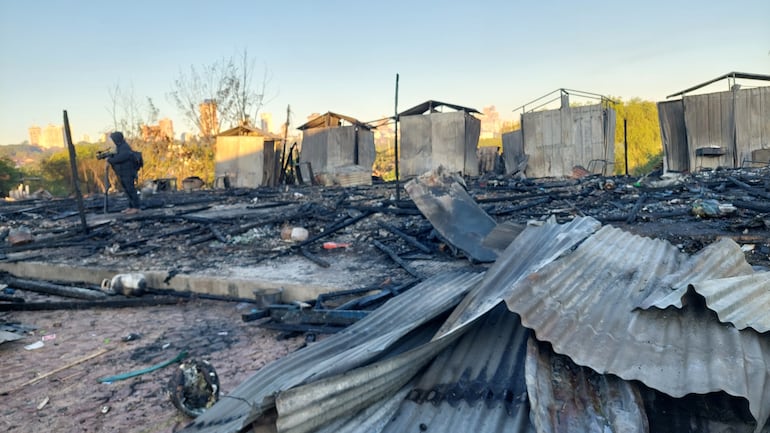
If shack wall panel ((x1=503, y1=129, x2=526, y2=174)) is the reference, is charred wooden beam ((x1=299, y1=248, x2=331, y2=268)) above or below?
below

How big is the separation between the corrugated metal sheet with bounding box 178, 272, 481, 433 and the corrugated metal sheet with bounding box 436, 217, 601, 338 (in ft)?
0.44

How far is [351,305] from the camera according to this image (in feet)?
12.8

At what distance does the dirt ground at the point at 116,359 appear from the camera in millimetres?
2666

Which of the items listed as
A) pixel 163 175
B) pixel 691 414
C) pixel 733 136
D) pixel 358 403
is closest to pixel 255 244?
pixel 358 403

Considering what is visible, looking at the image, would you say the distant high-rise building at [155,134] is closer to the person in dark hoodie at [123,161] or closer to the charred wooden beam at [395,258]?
the person in dark hoodie at [123,161]

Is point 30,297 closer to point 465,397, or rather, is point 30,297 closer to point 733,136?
point 465,397

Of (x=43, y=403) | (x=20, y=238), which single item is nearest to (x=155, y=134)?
(x=20, y=238)

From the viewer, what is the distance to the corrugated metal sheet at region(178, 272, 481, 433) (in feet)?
6.05

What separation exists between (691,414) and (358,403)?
1.18 meters

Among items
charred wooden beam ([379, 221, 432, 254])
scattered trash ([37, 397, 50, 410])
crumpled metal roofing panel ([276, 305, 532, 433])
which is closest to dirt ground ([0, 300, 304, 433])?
scattered trash ([37, 397, 50, 410])

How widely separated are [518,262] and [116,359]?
2.98 m

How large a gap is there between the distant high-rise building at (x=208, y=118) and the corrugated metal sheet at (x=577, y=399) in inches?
1147

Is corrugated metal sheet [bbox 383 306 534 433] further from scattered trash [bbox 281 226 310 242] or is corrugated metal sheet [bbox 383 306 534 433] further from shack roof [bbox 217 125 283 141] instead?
shack roof [bbox 217 125 283 141]

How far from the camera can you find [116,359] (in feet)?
11.4
